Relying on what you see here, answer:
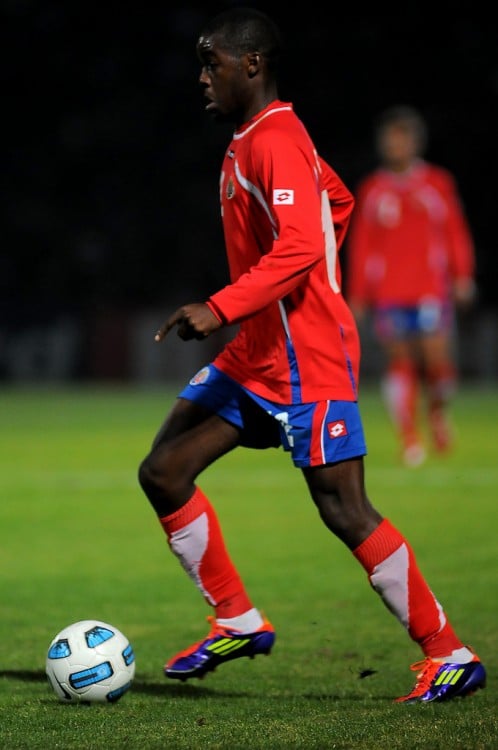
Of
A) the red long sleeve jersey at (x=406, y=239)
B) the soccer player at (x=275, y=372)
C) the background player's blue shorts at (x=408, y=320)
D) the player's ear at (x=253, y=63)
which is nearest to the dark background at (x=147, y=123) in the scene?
the red long sleeve jersey at (x=406, y=239)

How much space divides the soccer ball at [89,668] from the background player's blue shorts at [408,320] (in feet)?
25.1

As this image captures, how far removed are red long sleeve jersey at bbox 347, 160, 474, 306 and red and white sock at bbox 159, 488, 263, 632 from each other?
7.19 meters

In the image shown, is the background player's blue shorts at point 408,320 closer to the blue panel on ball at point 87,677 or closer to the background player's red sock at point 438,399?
the background player's red sock at point 438,399

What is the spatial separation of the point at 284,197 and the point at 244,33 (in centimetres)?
60

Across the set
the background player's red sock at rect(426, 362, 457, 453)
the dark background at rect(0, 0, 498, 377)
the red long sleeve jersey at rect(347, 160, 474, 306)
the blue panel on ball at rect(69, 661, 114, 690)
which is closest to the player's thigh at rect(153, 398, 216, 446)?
the blue panel on ball at rect(69, 661, 114, 690)

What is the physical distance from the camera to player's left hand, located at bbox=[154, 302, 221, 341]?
4266 mm

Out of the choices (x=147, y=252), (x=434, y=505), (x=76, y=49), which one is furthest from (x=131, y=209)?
(x=434, y=505)

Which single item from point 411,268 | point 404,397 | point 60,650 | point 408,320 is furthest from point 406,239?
point 60,650

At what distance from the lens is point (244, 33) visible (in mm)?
4633

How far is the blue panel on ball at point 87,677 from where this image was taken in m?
4.47

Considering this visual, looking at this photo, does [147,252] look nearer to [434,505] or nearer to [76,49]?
[76,49]

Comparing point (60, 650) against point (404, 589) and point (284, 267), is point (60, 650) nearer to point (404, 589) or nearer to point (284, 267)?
point (404, 589)

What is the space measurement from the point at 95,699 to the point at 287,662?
942 millimetres

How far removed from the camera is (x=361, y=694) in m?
4.65
